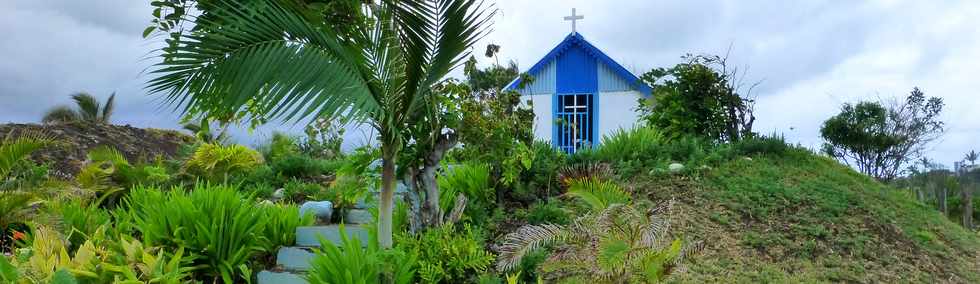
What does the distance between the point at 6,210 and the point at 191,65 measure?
395 centimetres

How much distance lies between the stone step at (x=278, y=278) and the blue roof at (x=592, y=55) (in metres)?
8.35

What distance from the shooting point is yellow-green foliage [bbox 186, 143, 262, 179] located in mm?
8004

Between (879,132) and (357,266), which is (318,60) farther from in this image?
(879,132)

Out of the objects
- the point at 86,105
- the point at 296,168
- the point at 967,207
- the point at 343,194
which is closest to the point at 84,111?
the point at 86,105

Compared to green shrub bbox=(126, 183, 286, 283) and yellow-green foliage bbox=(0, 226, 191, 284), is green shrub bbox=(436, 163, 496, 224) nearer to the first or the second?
green shrub bbox=(126, 183, 286, 283)

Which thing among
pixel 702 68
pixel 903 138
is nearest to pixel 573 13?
pixel 702 68

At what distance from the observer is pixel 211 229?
5.09 metres

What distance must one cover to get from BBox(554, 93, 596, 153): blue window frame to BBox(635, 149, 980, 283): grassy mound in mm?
4842

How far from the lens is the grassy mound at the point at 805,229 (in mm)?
5289

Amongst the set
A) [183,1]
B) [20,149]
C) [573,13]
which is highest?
[573,13]

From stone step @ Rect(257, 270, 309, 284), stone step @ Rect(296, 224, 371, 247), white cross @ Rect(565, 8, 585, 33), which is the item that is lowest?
stone step @ Rect(257, 270, 309, 284)

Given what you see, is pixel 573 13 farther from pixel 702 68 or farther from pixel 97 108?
pixel 97 108

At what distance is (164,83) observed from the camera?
3.66m

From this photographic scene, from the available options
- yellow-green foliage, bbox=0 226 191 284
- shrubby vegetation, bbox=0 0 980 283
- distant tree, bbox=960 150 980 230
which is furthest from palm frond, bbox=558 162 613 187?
distant tree, bbox=960 150 980 230
